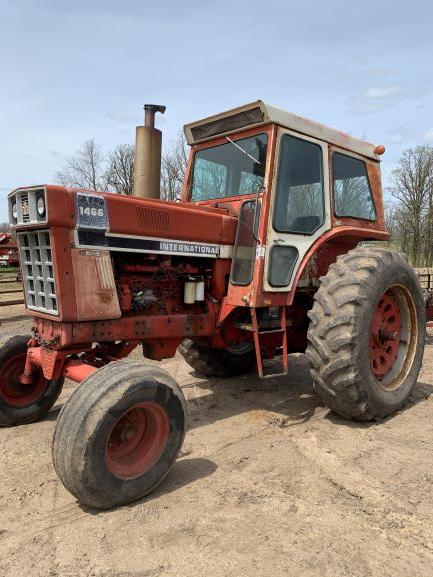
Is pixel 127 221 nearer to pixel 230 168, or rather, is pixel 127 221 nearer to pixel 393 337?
pixel 230 168

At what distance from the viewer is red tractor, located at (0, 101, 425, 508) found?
312 cm

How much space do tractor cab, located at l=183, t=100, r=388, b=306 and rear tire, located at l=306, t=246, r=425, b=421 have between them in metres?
0.42

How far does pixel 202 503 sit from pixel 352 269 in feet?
7.61

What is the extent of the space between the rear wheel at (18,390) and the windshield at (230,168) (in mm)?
2298

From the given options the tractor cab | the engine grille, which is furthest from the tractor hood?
the tractor cab

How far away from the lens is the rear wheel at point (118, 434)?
2.80 metres

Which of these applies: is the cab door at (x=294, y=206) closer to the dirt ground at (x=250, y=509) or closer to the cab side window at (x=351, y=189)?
the cab side window at (x=351, y=189)

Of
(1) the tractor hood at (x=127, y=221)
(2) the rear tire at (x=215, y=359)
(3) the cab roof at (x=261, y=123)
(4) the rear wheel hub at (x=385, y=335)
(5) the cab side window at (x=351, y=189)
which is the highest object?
(3) the cab roof at (x=261, y=123)

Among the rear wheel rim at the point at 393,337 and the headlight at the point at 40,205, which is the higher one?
the headlight at the point at 40,205

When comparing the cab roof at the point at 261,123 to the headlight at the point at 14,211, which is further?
the cab roof at the point at 261,123

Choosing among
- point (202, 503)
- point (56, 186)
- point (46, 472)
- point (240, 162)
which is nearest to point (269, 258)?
A: point (240, 162)

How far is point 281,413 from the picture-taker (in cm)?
459

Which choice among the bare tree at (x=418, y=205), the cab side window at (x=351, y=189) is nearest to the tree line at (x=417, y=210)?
the bare tree at (x=418, y=205)

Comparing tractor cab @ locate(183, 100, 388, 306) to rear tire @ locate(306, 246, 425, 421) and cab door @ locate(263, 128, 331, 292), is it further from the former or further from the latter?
rear tire @ locate(306, 246, 425, 421)
